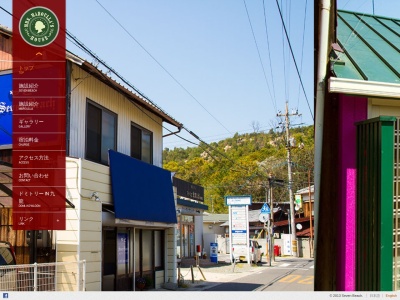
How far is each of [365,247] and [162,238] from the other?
1237 cm

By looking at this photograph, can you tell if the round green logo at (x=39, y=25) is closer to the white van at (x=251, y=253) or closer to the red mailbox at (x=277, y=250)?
the white van at (x=251, y=253)

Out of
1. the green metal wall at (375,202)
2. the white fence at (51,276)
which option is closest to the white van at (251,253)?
the white fence at (51,276)

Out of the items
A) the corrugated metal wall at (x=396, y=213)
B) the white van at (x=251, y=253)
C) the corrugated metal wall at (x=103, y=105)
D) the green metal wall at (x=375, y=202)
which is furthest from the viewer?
the white van at (x=251, y=253)

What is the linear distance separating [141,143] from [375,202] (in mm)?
11185

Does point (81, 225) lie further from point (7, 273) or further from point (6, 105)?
point (6, 105)

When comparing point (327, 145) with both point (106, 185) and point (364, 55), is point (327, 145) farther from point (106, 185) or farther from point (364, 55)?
point (106, 185)

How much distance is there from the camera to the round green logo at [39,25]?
18.0ft

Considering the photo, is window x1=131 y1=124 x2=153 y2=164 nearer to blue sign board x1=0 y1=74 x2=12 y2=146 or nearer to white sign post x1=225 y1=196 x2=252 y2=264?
blue sign board x1=0 y1=74 x2=12 y2=146

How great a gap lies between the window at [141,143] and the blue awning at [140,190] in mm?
918

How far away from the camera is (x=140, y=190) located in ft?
43.7

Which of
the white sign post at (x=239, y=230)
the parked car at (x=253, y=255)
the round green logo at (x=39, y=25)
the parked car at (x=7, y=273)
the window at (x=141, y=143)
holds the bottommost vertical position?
the parked car at (x=253, y=255)

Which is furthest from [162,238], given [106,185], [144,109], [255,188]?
[255,188]

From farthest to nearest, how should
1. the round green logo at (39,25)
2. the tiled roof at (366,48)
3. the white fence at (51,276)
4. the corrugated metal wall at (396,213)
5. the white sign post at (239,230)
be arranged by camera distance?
1. the white sign post at (239,230)
2. the white fence at (51,276)
3. the round green logo at (39,25)
4. the tiled roof at (366,48)
5. the corrugated metal wall at (396,213)

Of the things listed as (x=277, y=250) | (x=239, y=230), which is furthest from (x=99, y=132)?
(x=277, y=250)
